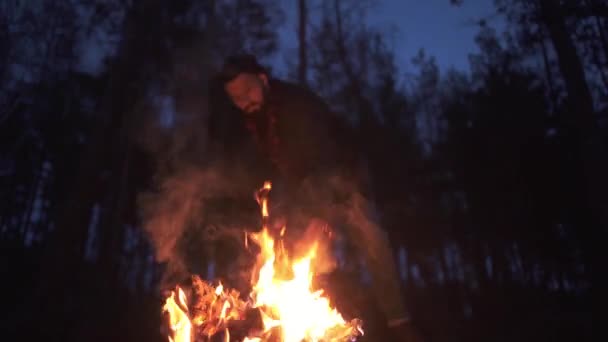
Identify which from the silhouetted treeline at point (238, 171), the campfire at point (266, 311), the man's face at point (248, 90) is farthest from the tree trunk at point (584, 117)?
the man's face at point (248, 90)

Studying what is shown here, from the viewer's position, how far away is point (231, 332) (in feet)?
11.9

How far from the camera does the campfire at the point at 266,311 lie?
3.65m

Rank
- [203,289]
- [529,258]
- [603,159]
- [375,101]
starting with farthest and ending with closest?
[375,101] < [529,258] < [603,159] < [203,289]

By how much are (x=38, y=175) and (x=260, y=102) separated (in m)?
14.2

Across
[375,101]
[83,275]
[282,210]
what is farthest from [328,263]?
[375,101]

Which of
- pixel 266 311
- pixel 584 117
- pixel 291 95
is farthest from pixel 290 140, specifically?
pixel 584 117

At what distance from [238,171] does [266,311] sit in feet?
9.37

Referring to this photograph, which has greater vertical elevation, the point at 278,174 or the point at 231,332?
the point at 278,174

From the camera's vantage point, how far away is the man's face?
5137 millimetres

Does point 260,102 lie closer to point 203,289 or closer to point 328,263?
point 328,263

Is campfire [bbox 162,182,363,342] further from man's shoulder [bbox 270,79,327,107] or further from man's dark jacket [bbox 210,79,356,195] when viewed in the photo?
man's shoulder [bbox 270,79,327,107]

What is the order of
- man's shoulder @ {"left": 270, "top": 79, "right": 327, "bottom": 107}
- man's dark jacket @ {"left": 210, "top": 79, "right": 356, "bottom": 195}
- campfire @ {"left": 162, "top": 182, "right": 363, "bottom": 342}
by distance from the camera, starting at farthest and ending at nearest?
man's dark jacket @ {"left": 210, "top": 79, "right": 356, "bottom": 195}
man's shoulder @ {"left": 270, "top": 79, "right": 327, "bottom": 107}
campfire @ {"left": 162, "top": 182, "right": 363, "bottom": 342}

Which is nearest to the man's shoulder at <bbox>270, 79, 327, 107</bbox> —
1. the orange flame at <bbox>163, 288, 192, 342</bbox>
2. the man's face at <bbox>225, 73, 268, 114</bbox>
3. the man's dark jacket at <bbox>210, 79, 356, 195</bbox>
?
the man's dark jacket at <bbox>210, 79, 356, 195</bbox>

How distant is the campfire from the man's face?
1945 mm
